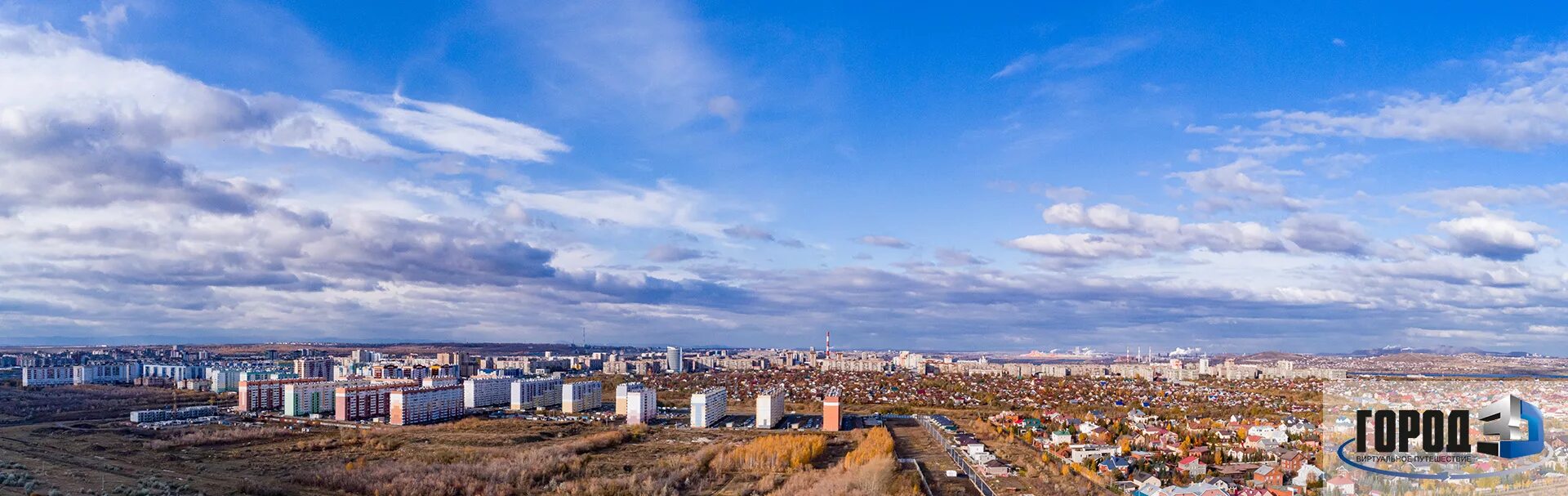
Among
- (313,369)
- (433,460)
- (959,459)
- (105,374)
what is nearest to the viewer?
(433,460)

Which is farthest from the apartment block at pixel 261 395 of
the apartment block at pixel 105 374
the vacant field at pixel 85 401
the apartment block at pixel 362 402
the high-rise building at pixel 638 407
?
the apartment block at pixel 105 374

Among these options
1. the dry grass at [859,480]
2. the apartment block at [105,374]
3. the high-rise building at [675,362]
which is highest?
the dry grass at [859,480]

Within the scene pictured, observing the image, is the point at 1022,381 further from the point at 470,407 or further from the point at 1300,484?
the point at 1300,484

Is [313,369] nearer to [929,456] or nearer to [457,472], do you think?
[457,472]

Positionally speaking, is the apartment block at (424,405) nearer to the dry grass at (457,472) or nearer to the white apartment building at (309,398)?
the white apartment building at (309,398)

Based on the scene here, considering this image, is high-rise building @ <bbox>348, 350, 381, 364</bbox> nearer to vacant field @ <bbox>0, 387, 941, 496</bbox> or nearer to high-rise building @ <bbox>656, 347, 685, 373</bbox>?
high-rise building @ <bbox>656, 347, 685, 373</bbox>

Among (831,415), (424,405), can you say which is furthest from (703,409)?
(424,405)

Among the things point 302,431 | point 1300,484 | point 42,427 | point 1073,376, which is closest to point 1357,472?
point 1300,484
